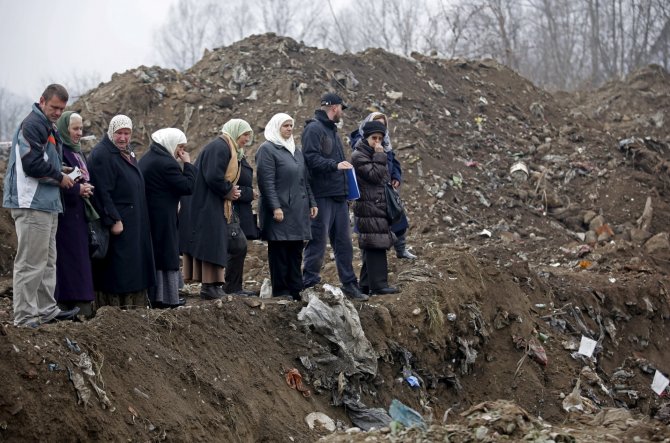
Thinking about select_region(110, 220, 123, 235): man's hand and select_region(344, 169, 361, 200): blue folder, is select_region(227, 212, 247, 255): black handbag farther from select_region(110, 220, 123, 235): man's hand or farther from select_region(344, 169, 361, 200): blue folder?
select_region(110, 220, 123, 235): man's hand

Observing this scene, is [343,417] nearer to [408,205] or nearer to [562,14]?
[408,205]

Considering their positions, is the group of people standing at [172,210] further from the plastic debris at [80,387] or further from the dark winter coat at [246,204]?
the plastic debris at [80,387]

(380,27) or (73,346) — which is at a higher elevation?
(380,27)

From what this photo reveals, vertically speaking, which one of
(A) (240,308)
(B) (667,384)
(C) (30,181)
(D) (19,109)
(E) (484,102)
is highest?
(D) (19,109)

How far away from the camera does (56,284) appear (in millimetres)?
7035

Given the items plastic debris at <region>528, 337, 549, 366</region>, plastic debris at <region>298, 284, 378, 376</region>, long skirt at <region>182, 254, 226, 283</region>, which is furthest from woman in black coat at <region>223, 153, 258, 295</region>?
plastic debris at <region>528, 337, 549, 366</region>

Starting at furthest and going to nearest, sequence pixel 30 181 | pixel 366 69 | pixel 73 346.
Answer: pixel 366 69 → pixel 30 181 → pixel 73 346

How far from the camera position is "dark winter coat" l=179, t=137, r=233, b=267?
8.05 metres

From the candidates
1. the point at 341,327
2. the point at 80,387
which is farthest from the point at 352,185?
the point at 80,387

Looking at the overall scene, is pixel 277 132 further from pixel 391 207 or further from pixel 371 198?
pixel 391 207

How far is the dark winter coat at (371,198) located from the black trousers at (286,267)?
2.50 feet

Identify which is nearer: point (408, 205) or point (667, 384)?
point (667, 384)

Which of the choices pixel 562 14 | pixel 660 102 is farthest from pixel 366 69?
pixel 562 14

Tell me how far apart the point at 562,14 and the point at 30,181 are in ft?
140
